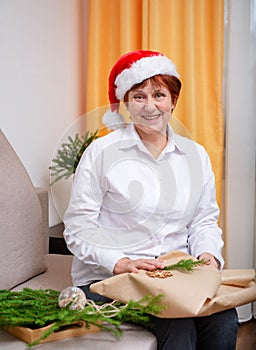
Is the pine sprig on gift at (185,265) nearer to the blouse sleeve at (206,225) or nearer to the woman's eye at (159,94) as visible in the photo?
the blouse sleeve at (206,225)

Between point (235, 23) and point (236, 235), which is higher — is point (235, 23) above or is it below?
above

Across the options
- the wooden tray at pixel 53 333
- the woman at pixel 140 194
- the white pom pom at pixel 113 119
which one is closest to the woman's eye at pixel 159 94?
the woman at pixel 140 194

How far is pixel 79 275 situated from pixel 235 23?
4.14 ft

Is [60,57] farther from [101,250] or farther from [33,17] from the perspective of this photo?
[101,250]

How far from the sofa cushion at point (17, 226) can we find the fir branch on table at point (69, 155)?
16 centimetres

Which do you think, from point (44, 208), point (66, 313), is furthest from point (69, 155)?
A: point (66, 313)

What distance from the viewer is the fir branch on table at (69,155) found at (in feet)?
5.88

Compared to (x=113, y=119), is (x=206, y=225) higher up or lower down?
lower down

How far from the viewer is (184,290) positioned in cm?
132

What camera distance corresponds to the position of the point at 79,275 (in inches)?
63.1

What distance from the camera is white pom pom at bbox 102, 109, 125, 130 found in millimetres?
1673

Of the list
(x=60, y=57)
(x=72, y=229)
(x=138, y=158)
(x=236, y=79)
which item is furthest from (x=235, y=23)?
(x=72, y=229)

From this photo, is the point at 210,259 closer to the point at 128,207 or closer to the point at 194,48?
the point at 128,207

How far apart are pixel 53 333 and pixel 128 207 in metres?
0.44
